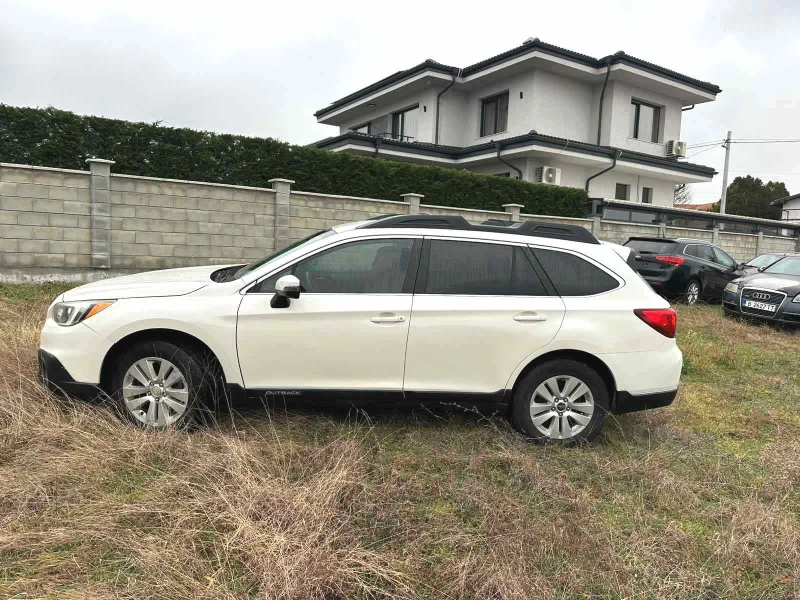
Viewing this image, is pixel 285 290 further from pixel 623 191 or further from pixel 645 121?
pixel 645 121

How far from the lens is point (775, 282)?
380 inches

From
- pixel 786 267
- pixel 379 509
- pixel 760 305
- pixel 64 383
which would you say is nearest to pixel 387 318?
pixel 379 509

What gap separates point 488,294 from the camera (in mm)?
3904

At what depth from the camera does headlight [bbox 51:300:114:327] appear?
12.0 ft

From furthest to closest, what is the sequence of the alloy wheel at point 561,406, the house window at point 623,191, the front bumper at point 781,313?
1. the house window at point 623,191
2. the front bumper at point 781,313
3. the alloy wheel at point 561,406

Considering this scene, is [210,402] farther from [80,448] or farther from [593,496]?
[593,496]

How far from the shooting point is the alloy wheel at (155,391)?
3674mm

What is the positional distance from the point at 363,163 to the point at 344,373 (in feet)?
31.4

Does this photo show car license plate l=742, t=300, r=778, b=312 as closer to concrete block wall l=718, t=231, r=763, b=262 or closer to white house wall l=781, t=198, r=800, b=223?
concrete block wall l=718, t=231, r=763, b=262

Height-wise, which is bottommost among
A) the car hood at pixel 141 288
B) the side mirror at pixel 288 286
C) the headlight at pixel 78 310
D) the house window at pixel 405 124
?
the headlight at pixel 78 310

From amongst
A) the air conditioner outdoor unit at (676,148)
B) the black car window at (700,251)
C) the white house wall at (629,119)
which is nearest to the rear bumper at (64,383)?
the black car window at (700,251)

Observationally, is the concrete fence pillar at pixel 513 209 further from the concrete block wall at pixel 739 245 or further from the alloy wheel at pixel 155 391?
the alloy wheel at pixel 155 391

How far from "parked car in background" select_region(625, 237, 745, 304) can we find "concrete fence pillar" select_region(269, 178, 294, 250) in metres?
7.45

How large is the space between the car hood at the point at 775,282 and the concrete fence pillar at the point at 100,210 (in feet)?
Answer: 37.6
